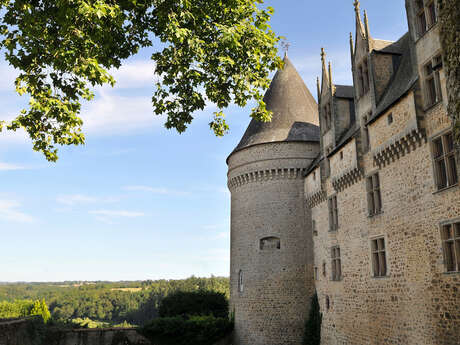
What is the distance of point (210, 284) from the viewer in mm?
60781

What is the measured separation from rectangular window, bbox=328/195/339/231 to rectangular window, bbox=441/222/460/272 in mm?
6900

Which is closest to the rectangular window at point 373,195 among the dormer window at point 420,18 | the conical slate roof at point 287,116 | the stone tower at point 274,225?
the dormer window at point 420,18

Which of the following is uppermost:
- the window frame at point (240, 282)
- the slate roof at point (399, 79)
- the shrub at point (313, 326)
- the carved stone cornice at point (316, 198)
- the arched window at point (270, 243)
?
the slate roof at point (399, 79)

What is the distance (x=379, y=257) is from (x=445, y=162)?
4.47 meters

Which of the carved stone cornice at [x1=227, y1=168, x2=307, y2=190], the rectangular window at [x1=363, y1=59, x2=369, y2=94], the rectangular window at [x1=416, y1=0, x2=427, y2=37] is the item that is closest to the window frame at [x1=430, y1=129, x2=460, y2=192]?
the rectangular window at [x1=416, y1=0, x2=427, y2=37]

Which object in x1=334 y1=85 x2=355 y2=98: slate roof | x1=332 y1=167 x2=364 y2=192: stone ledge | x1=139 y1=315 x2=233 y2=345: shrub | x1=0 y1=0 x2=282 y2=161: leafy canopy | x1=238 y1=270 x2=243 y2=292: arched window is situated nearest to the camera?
x1=0 y1=0 x2=282 y2=161: leafy canopy

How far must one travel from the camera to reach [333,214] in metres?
17.6

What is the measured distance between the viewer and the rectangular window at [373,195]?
13828mm

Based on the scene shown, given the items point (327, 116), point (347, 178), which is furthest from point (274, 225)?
point (327, 116)

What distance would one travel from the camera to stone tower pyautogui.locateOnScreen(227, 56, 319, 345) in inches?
781

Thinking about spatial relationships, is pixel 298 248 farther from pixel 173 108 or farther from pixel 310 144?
pixel 173 108

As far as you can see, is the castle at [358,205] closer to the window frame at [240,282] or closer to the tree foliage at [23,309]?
the window frame at [240,282]

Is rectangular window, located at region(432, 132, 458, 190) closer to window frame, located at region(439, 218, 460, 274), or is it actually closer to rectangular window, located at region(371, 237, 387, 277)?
window frame, located at region(439, 218, 460, 274)

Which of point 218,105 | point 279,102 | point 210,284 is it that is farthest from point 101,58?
point 210,284
